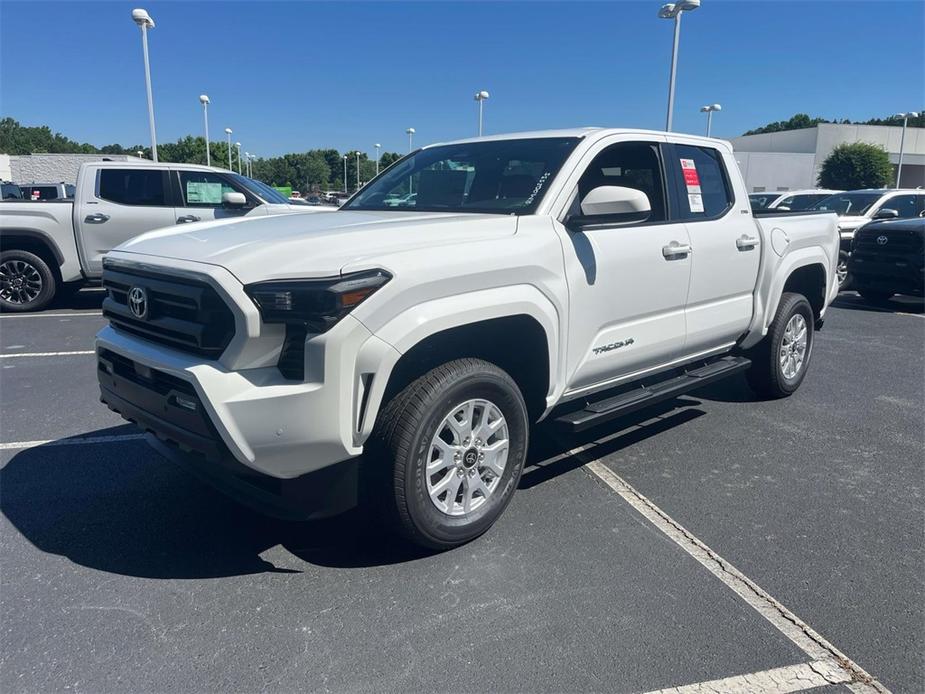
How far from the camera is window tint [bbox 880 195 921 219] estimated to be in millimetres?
13547

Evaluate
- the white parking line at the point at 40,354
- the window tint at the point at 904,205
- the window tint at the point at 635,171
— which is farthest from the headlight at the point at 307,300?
the window tint at the point at 904,205

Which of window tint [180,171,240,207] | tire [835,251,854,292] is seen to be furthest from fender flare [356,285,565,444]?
tire [835,251,854,292]

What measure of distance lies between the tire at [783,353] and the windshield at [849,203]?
9286 millimetres

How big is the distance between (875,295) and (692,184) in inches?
337

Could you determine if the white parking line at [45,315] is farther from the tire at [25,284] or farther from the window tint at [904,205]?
the window tint at [904,205]

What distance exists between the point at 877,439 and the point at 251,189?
27.4 feet

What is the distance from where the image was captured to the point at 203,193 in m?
9.93

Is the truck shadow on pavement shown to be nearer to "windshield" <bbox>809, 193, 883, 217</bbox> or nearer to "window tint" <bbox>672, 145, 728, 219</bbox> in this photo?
"window tint" <bbox>672, 145, 728, 219</bbox>

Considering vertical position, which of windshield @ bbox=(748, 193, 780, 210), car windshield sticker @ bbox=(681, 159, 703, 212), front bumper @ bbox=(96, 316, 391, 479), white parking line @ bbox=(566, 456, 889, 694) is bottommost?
white parking line @ bbox=(566, 456, 889, 694)

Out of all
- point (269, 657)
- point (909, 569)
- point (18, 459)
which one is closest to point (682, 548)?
point (909, 569)

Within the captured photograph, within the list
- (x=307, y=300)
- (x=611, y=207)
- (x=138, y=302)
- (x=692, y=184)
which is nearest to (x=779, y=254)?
(x=692, y=184)

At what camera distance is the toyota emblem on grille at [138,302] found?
3.10m

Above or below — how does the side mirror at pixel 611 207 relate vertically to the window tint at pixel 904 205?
below

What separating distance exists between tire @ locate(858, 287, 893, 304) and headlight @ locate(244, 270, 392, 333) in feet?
36.3
